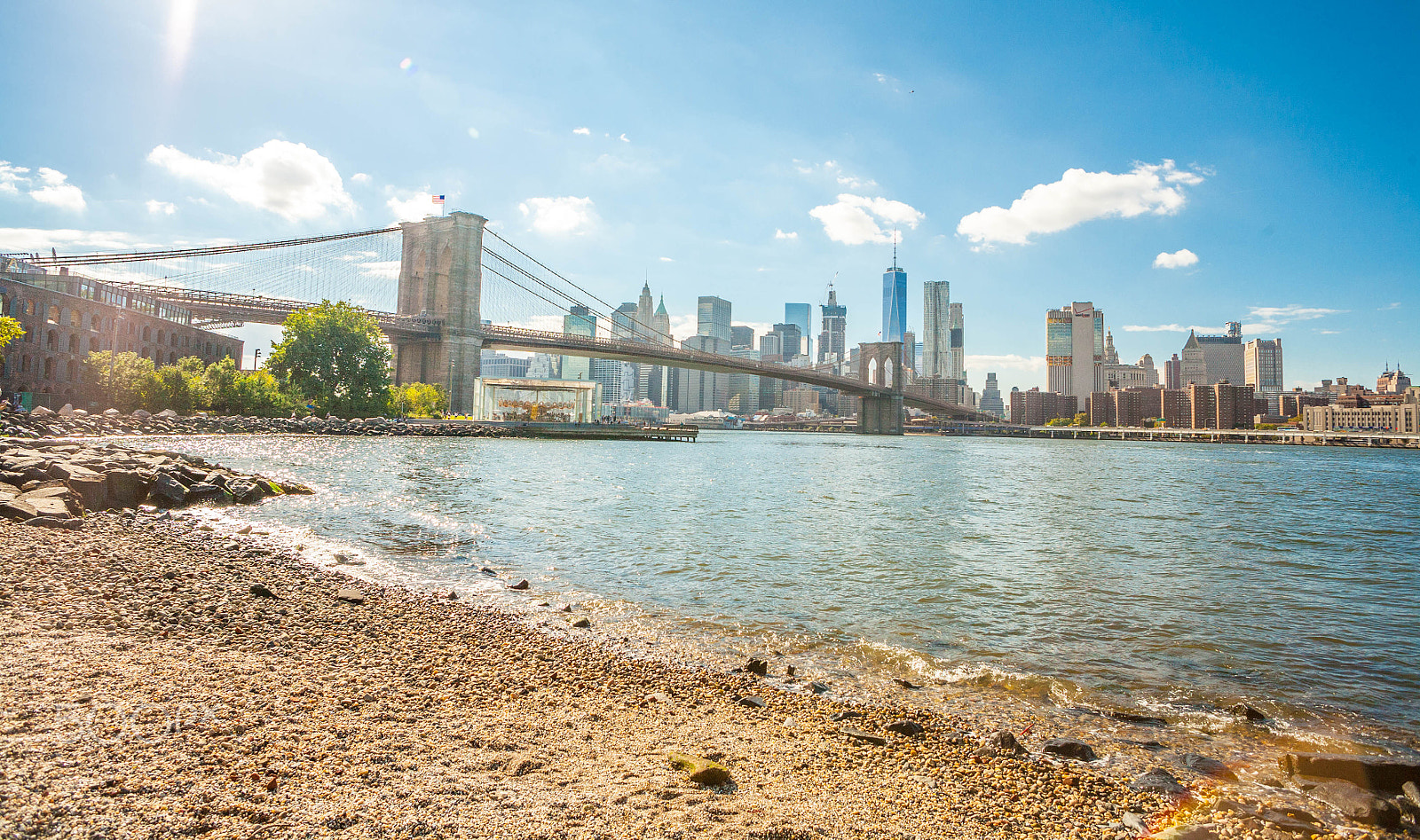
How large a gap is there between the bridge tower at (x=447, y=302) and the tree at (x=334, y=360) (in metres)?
11.2

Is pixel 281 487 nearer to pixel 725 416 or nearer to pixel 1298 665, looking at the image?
pixel 1298 665

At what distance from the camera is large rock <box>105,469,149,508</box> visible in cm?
1301

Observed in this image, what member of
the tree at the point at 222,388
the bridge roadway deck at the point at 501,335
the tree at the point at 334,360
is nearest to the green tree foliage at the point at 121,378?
the tree at the point at 222,388

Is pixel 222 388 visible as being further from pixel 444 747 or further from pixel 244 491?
pixel 444 747

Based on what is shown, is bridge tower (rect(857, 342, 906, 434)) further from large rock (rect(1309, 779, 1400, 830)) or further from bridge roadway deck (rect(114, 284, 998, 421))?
large rock (rect(1309, 779, 1400, 830))

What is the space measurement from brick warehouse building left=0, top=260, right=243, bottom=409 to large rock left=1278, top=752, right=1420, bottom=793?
1815 inches

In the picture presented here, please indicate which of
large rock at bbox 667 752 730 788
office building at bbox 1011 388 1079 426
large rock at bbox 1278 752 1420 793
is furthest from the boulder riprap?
office building at bbox 1011 388 1079 426

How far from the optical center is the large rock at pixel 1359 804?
12.1 feet

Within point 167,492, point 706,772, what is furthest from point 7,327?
point 706,772

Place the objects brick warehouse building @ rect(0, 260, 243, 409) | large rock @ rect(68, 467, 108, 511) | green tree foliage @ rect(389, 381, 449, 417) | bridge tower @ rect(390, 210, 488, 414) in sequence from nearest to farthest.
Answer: large rock @ rect(68, 467, 108, 511)
brick warehouse building @ rect(0, 260, 243, 409)
green tree foliage @ rect(389, 381, 449, 417)
bridge tower @ rect(390, 210, 488, 414)

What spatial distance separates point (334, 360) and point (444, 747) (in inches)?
2409

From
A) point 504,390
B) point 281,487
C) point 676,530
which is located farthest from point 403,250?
point 676,530

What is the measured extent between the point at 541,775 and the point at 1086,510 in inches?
837

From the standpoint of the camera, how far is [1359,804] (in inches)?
150
